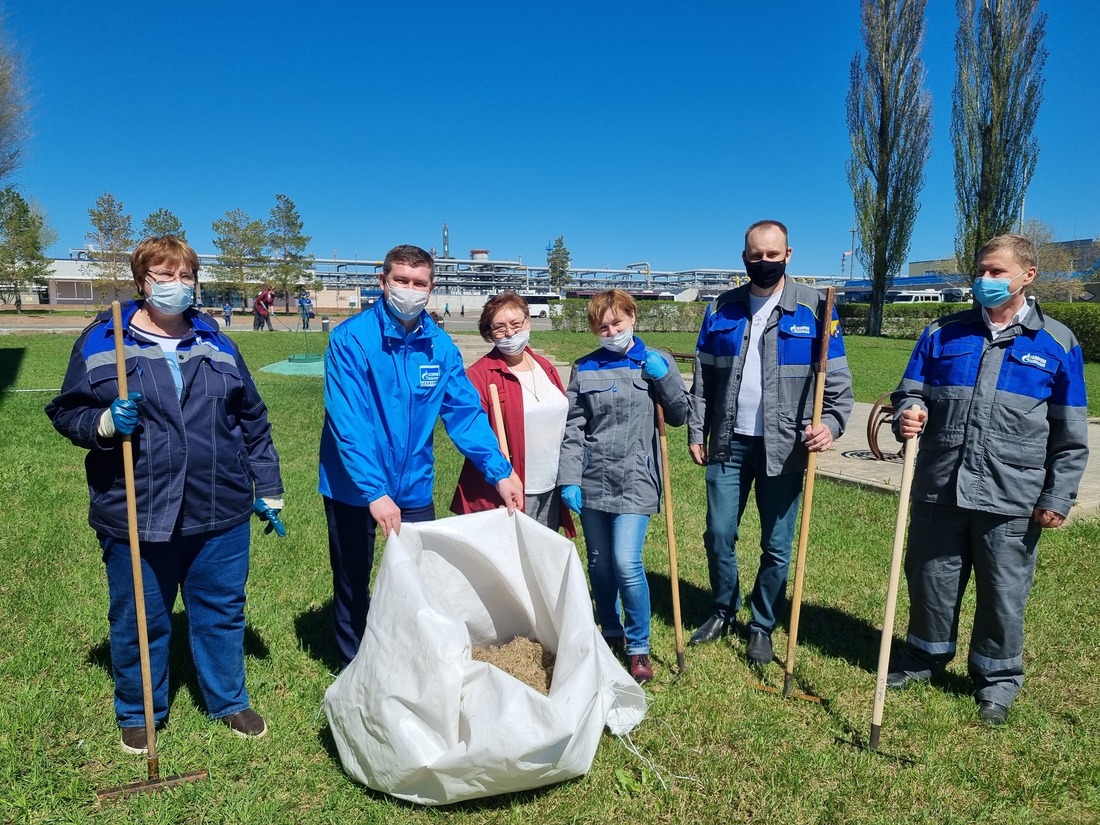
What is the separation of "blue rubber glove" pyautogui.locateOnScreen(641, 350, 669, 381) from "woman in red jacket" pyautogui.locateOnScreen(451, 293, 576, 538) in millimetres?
461

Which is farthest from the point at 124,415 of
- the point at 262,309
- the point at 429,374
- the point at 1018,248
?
the point at 262,309

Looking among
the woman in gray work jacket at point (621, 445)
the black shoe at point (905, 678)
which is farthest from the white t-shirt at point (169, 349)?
the black shoe at point (905, 678)

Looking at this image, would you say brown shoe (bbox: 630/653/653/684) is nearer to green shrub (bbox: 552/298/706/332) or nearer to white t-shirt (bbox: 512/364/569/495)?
white t-shirt (bbox: 512/364/569/495)

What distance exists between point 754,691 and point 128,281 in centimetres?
4097

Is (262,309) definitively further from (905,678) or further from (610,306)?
(905,678)

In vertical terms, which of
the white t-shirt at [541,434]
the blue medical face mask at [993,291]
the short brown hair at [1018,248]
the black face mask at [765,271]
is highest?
the short brown hair at [1018,248]

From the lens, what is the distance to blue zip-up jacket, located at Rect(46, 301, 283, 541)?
8.48 ft

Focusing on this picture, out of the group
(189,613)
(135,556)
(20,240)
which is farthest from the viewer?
(20,240)

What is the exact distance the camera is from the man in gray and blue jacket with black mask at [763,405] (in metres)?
3.40

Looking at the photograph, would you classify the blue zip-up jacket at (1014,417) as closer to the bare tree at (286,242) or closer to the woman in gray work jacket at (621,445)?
the woman in gray work jacket at (621,445)

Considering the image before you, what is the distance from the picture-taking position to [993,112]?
24469 millimetres

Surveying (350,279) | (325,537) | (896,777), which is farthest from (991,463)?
(350,279)

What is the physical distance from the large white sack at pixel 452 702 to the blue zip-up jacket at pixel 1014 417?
162 centimetres

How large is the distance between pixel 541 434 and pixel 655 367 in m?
0.62
